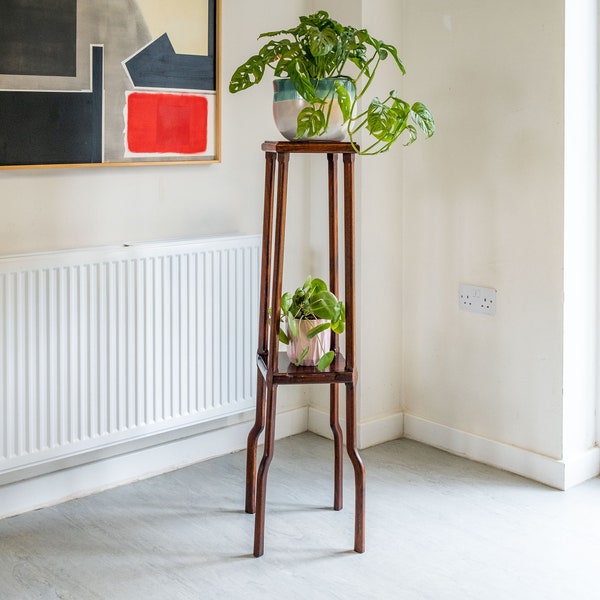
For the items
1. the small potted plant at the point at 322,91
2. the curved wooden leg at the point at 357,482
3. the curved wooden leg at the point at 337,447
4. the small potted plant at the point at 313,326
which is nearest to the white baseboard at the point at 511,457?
the curved wooden leg at the point at 337,447

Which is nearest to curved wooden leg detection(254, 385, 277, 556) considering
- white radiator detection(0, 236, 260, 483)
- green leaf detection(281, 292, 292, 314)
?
green leaf detection(281, 292, 292, 314)

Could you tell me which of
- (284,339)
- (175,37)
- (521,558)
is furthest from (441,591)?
(175,37)

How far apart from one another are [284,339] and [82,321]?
60cm

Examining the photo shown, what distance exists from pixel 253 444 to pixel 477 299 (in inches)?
37.0

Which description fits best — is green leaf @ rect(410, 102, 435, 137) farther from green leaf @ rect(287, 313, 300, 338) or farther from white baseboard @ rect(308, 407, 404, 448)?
white baseboard @ rect(308, 407, 404, 448)

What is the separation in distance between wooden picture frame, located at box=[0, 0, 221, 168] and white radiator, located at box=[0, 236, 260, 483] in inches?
11.6

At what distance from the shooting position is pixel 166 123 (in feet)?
8.71

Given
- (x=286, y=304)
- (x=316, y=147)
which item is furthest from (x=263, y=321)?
(x=316, y=147)

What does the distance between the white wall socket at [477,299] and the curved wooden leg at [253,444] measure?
2.72ft

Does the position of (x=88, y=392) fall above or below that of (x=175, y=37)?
below

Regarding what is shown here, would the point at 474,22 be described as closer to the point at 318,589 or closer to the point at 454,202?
the point at 454,202

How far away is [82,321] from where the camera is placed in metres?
2.50

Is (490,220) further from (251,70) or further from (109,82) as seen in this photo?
(109,82)

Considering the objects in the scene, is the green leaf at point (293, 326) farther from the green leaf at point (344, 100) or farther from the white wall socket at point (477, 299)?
the white wall socket at point (477, 299)
